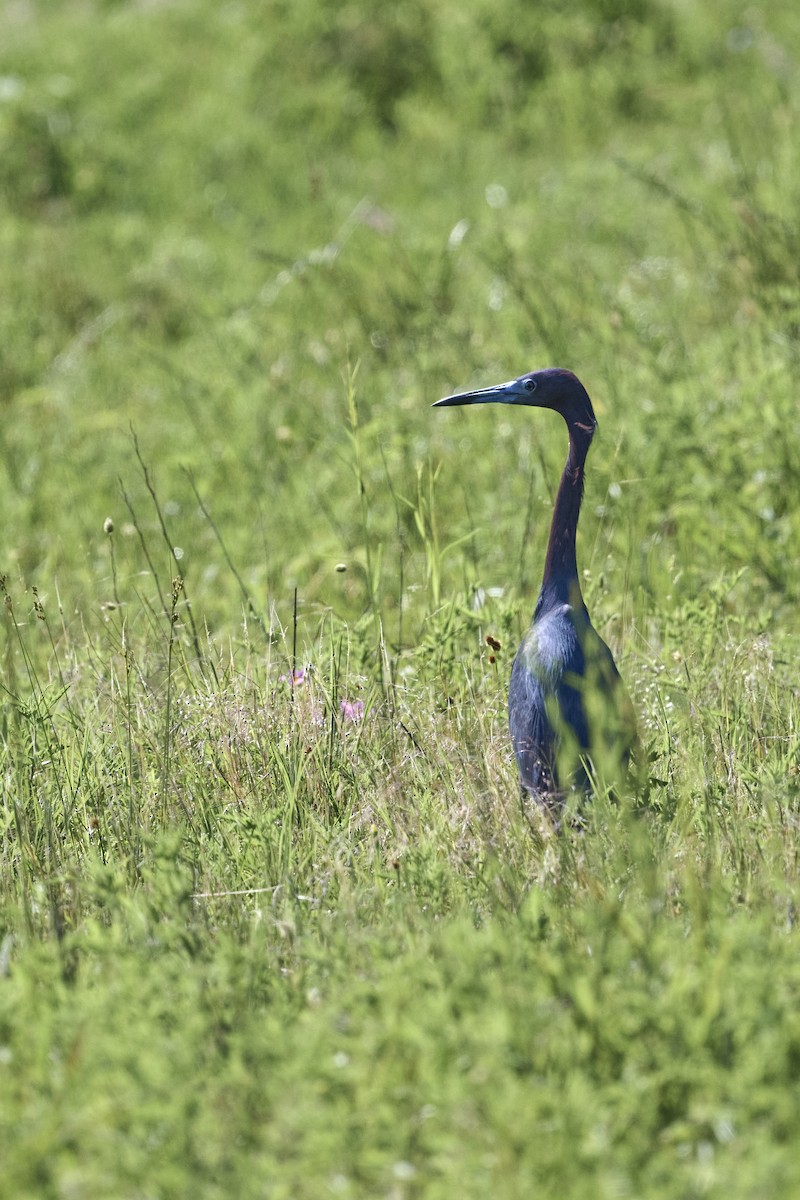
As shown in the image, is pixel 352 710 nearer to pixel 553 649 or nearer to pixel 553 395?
pixel 553 649

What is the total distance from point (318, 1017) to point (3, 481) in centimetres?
366

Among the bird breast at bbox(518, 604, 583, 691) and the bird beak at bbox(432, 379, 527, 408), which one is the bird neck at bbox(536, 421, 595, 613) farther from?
the bird beak at bbox(432, 379, 527, 408)

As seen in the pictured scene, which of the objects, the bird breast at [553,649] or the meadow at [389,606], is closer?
the meadow at [389,606]

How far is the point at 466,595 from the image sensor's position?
3605mm

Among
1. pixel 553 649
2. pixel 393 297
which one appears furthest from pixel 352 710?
pixel 393 297

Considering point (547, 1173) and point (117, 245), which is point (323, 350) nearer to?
point (117, 245)

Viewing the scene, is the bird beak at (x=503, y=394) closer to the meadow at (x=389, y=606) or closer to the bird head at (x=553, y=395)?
the bird head at (x=553, y=395)

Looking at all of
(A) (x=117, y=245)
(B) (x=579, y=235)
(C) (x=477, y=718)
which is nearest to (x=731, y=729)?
(C) (x=477, y=718)

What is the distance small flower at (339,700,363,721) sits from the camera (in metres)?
3.18

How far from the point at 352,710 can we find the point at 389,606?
3.13 feet

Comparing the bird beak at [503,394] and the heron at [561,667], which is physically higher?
the bird beak at [503,394]

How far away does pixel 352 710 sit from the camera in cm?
320

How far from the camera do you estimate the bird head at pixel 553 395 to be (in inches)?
121

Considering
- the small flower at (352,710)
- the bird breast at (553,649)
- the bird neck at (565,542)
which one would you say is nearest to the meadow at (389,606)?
the small flower at (352,710)
